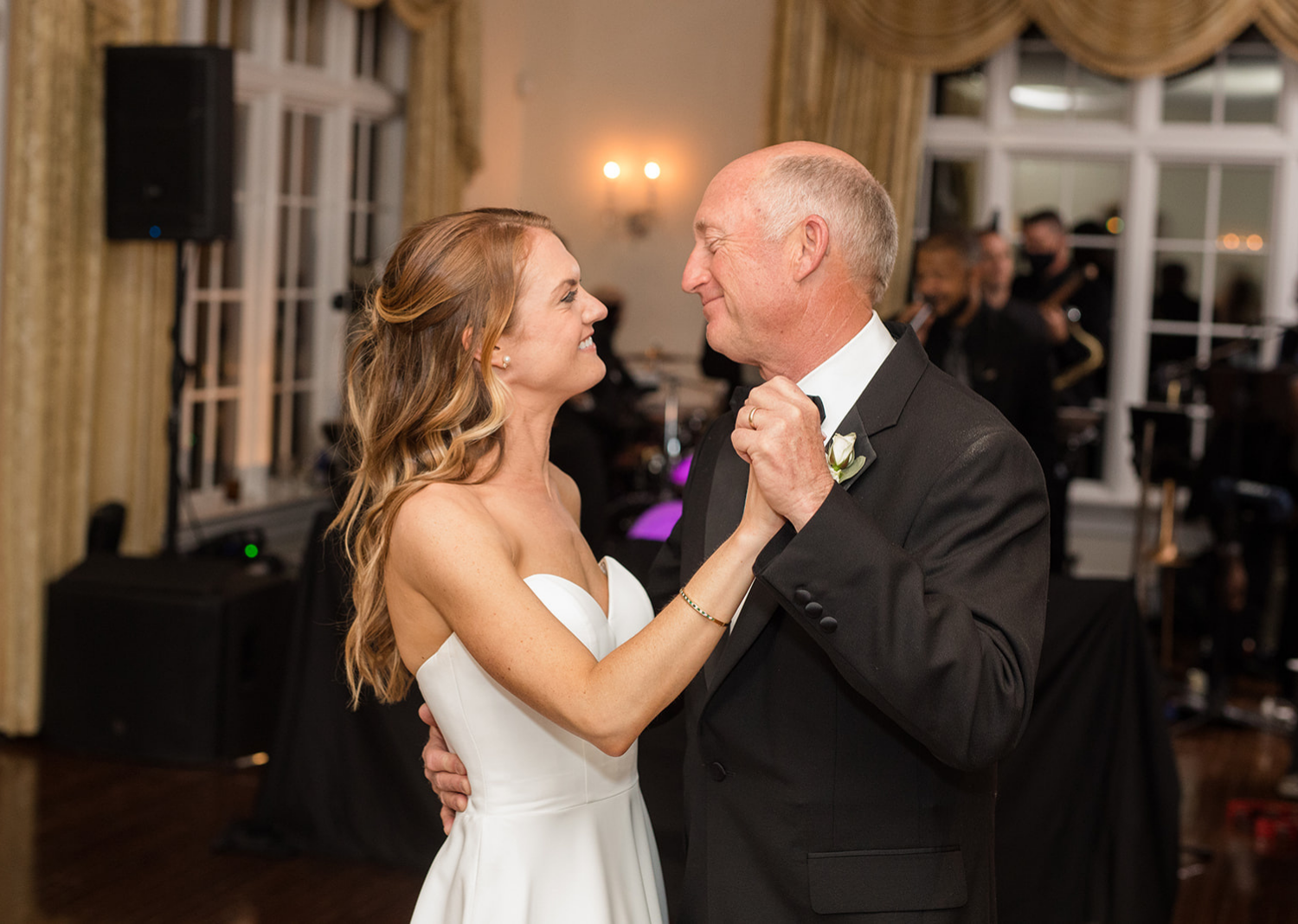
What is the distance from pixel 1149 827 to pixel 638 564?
1465 mm

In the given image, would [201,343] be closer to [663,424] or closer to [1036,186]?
[663,424]

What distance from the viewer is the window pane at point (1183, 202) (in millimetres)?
7551

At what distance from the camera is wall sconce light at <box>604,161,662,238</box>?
8781 mm

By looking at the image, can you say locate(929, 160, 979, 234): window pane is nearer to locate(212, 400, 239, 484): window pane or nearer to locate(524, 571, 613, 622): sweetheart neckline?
locate(212, 400, 239, 484): window pane

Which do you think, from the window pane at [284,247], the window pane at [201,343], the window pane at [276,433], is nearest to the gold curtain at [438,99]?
the window pane at [284,247]

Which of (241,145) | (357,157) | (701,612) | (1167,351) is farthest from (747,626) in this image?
(1167,351)

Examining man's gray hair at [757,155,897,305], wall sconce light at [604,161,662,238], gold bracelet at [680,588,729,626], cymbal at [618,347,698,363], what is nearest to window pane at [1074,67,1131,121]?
wall sconce light at [604,161,662,238]

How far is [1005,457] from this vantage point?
1459mm

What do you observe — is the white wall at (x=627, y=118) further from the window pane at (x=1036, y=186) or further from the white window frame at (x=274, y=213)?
the window pane at (x=1036, y=186)

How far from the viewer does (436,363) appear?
188cm

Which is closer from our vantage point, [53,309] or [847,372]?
[847,372]

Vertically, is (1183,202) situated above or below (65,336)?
above

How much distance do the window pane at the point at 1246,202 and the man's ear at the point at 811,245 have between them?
677cm

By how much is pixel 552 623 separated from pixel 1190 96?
23.3ft
